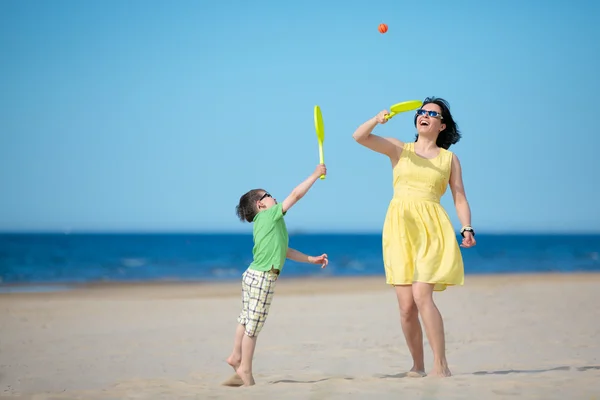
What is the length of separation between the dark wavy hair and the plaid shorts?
4.68 feet

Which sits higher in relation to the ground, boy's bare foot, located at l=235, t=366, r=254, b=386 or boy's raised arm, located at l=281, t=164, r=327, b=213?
boy's raised arm, located at l=281, t=164, r=327, b=213

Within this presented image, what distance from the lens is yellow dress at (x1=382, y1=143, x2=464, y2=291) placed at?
15.9ft

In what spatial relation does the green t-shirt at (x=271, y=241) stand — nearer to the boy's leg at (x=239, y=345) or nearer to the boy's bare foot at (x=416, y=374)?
the boy's leg at (x=239, y=345)

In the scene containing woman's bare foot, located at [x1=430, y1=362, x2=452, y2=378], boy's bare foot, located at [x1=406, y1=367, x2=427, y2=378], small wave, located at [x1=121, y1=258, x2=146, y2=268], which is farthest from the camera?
small wave, located at [x1=121, y1=258, x2=146, y2=268]

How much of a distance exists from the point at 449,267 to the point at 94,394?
230 cm

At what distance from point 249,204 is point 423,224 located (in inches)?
45.6

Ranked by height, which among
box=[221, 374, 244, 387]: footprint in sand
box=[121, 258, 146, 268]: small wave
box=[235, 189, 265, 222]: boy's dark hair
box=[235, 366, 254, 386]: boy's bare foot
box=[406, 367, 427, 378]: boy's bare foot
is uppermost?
box=[235, 189, 265, 222]: boy's dark hair

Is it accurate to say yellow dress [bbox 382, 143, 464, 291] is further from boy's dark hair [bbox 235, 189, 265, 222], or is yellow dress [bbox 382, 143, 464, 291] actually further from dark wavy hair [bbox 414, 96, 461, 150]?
boy's dark hair [bbox 235, 189, 265, 222]

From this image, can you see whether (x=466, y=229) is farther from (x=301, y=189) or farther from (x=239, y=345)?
(x=239, y=345)

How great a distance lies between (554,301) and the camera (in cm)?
1127

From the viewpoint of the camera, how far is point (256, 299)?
4.88 metres

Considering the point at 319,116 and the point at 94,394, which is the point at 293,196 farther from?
the point at 94,394

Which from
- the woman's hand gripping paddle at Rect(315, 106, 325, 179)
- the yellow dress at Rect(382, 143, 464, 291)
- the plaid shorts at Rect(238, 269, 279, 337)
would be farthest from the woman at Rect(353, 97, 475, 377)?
the plaid shorts at Rect(238, 269, 279, 337)

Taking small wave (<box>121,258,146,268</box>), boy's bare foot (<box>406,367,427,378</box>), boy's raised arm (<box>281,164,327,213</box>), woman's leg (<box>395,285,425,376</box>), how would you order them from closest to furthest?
1. boy's raised arm (<box>281,164,327,213</box>)
2. woman's leg (<box>395,285,425,376</box>)
3. boy's bare foot (<box>406,367,427,378</box>)
4. small wave (<box>121,258,146,268</box>)
